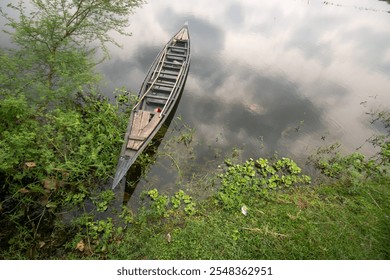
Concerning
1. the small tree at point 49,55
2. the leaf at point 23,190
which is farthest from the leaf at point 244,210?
the small tree at point 49,55

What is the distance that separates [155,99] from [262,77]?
24.0 feet

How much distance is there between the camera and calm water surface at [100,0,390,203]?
9.78m

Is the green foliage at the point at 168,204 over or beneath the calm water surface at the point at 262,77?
beneath

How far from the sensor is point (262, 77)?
1401 centimetres

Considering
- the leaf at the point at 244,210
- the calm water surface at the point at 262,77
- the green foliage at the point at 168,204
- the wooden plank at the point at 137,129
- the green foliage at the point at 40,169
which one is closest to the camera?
the green foliage at the point at 40,169

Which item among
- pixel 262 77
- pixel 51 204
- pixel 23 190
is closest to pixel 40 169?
pixel 23 190

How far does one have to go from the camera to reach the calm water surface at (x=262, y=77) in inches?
385

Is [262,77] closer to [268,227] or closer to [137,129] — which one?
[137,129]

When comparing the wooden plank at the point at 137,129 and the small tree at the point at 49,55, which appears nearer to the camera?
Answer: the small tree at the point at 49,55

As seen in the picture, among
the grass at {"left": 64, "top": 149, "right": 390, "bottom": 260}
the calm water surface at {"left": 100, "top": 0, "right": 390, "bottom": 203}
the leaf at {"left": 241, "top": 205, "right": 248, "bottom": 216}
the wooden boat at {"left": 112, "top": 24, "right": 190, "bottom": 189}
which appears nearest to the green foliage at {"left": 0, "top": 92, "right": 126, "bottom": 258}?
the wooden boat at {"left": 112, "top": 24, "right": 190, "bottom": 189}

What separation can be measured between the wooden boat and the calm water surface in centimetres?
99

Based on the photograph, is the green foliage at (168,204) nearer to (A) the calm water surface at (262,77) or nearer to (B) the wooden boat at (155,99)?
(A) the calm water surface at (262,77)

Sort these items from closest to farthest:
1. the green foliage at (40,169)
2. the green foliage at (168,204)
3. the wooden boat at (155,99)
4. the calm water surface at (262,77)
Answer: the green foliage at (40,169)
the green foliage at (168,204)
the wooden boat at (155,99)
the calm water surface at (262,77)

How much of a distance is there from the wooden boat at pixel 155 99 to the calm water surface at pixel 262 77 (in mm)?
991
